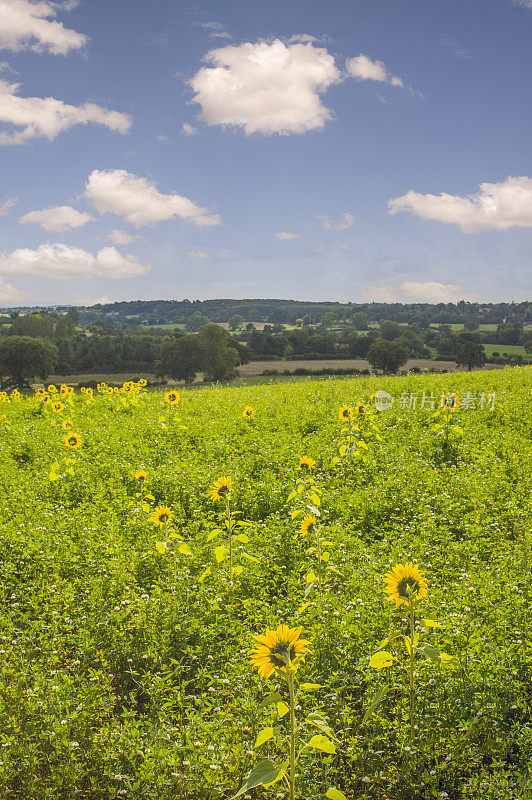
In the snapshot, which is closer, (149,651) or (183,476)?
(149,651)

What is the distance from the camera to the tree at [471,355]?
5027 centimetres

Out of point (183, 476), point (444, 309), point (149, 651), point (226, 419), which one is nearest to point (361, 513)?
point (183, 476)

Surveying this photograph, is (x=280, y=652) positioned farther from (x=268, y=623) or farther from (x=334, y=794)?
(x=268, y=623)

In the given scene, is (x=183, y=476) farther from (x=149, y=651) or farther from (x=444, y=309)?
A: (x=444, y=309)

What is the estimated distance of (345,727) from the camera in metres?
3.32

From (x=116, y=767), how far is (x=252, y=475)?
5.50 metres

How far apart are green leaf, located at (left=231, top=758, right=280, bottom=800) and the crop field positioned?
0.01 m

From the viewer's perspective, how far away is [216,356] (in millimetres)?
60281

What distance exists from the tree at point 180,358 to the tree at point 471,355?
30.6 m

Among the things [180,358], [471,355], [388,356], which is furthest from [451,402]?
[180,358]

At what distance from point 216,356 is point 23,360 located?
71.2 ft

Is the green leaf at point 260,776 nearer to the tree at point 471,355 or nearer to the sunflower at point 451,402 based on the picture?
the sunflower at point 451,402

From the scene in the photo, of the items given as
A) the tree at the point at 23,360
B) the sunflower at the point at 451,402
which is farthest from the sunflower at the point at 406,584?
the tree at the point at 23,360

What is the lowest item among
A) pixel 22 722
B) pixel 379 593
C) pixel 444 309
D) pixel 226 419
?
pixel 22 722
